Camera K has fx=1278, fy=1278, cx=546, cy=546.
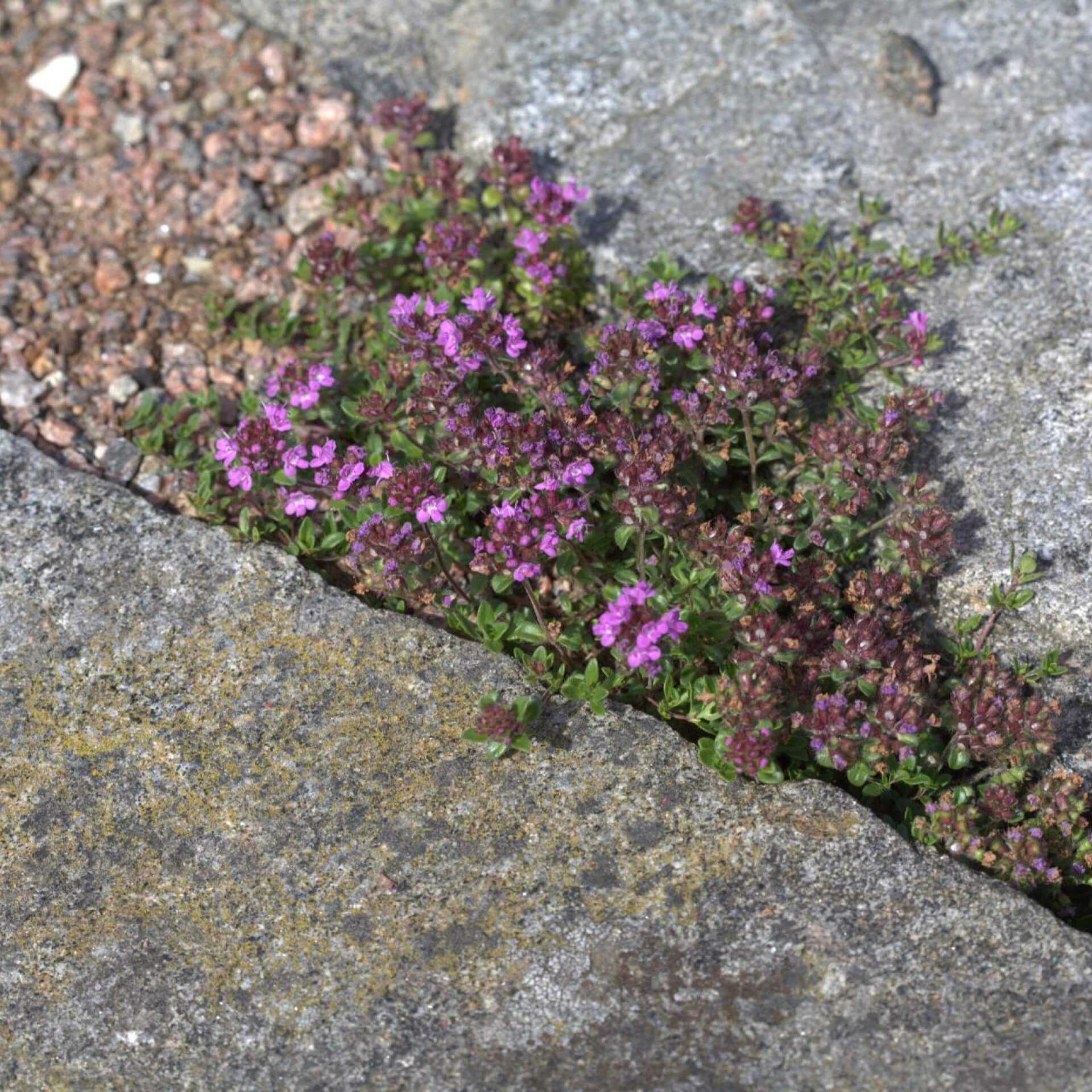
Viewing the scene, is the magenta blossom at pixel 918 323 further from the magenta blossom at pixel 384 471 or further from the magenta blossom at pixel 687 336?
the magenta blossom at pixel 384 471

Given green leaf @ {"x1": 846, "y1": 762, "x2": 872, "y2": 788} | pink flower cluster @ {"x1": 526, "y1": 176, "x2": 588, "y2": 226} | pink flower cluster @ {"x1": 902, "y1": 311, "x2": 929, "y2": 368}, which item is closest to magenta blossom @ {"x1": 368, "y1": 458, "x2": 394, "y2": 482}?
pink flower cluster @ {"x1": 526, "y1": 176, "x2": 588, "y2": 226}

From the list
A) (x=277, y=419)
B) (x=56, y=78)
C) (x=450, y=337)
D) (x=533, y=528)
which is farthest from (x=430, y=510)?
(x=56, y=78)

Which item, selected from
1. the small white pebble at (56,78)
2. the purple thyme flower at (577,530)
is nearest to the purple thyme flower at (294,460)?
the purple thyme flower at (577,530)

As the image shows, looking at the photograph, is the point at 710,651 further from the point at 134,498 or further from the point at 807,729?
the point at 134,498

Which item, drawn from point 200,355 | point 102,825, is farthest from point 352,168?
point 102,825

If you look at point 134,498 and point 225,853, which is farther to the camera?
point 134,498
